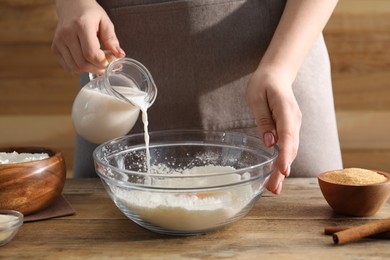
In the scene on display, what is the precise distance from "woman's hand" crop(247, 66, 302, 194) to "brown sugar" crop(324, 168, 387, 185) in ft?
0.33

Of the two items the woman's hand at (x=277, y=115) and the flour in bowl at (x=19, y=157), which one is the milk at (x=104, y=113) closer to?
the flour in bowl at (x=19, y=157)

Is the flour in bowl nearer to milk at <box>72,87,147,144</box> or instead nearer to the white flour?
milk at <box>72,87,147,144</box>

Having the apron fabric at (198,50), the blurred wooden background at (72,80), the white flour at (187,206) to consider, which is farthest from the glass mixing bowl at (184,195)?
the blurred wooden background at (72,80)

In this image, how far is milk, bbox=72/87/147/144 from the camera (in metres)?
1.36

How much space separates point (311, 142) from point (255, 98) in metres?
0.47

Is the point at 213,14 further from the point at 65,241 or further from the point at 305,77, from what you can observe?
the point at 65,241

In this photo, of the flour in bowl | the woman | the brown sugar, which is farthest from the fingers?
the brown sugar

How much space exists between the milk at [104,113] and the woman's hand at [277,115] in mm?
248

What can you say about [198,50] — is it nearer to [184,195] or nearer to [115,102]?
[115,102]

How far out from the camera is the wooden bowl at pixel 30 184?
118cm

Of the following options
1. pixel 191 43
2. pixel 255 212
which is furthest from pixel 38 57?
pixel 255 212

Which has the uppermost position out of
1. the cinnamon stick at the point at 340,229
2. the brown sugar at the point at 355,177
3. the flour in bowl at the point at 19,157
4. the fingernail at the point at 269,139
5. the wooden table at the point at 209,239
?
the fingernail at the point at 269,139

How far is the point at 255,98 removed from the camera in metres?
1.28

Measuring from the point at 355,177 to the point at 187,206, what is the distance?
34 centimetres
